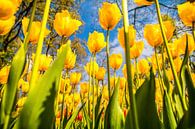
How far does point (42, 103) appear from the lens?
0.85 metres

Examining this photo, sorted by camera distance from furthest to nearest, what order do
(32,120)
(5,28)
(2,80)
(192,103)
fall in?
(2,80) < (5,28) < (192,103) < (32,120)

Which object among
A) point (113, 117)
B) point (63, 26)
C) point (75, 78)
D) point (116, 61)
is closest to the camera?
point (113, 117)

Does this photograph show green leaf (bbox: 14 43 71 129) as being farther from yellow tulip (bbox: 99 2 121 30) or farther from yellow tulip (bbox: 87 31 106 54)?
yellow tulip (bbox: 87 31 106 54)

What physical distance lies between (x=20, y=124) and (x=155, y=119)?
447mm

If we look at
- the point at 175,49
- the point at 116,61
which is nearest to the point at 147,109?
the point at 175,49

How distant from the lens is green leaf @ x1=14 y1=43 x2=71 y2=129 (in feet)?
Result: 2.74

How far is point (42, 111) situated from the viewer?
85 cm

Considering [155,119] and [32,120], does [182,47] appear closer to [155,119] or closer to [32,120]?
[155,119]

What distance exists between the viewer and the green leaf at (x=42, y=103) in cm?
84

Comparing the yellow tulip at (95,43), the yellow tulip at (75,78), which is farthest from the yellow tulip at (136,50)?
the yellow tulip at (75,78)

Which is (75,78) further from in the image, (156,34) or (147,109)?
(147,109)

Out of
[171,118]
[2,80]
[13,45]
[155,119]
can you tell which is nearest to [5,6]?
[155,119]

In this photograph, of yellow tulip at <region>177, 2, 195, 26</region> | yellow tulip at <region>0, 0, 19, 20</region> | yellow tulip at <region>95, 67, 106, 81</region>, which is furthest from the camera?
yellow tulip at <region>95, 67, 106, 81</region>

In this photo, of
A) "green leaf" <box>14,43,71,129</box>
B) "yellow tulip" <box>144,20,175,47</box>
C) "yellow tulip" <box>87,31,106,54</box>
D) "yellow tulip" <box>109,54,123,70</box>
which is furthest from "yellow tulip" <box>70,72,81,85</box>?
"green leaf" <box>14,43,71,129</box>
